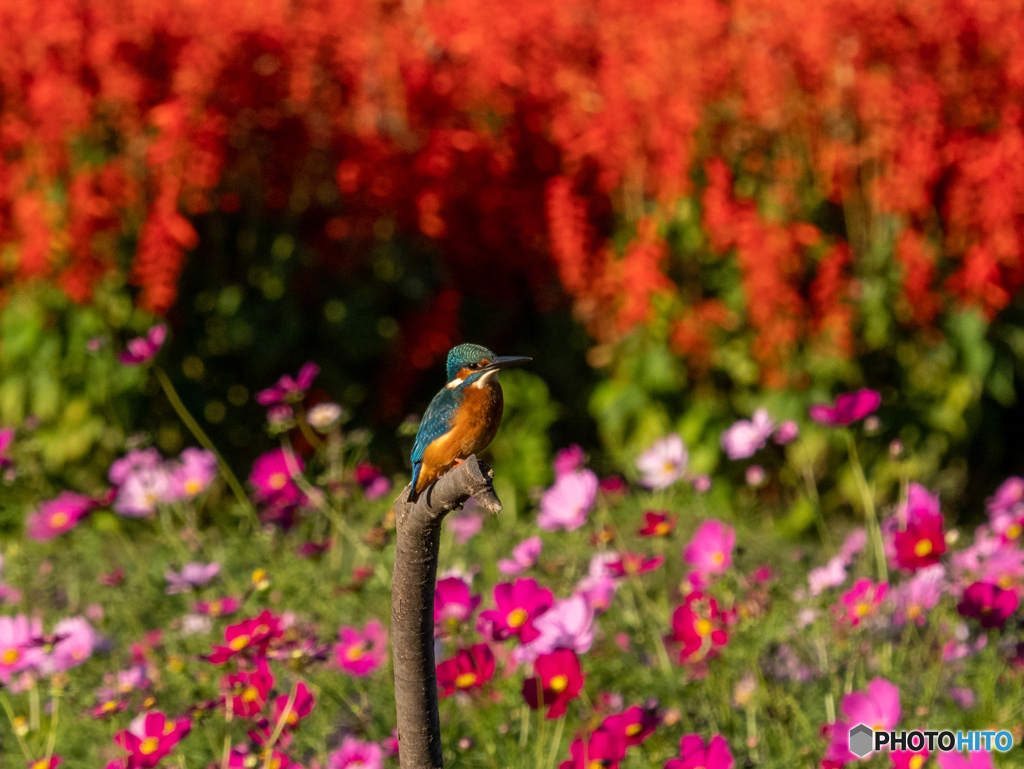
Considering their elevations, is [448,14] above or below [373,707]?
above

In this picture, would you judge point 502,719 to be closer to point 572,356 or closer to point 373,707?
point 373,707

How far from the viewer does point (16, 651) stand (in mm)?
2061

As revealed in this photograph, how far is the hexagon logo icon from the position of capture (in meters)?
1.79

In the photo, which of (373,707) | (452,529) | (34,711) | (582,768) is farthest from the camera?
Result: (452,529)

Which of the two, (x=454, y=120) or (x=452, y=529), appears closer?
(x=452, y=529)

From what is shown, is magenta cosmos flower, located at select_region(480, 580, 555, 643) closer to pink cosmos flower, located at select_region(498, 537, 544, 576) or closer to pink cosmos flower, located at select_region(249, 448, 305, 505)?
pink cosmos flower, located at select_region(498, 537, 544, 576)

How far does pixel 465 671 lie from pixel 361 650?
336mm

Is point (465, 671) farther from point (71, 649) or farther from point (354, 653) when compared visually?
point (71, 649)

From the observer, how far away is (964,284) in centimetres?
406

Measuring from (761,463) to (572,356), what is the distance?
3.04 feet

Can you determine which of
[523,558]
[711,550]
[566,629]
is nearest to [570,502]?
[523,558]

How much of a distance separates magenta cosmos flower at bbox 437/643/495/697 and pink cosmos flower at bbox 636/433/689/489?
0.94 metres

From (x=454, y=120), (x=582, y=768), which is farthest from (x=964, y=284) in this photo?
(x=582, y=768)

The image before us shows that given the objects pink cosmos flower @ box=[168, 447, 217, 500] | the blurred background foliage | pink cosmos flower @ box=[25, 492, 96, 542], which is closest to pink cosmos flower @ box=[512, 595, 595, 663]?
pink cosmos flower @ box=[168, 447, 217, 500]
